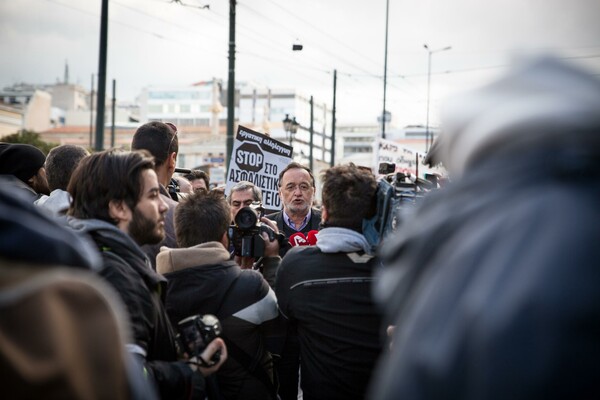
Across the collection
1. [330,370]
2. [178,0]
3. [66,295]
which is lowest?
[330,370]

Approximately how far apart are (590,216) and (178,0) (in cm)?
1712

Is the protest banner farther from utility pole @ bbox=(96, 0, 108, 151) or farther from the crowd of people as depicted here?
the crowd of people

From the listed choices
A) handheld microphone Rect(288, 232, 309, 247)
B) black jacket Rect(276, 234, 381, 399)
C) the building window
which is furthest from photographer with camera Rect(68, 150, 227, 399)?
the building window

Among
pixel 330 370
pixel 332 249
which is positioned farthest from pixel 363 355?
pixel 332 249

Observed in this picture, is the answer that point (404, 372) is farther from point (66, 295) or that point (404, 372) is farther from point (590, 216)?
point (66, 295)

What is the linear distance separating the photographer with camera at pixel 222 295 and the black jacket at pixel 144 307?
63 cm

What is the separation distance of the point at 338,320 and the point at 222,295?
60cm

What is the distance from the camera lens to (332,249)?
3482mm

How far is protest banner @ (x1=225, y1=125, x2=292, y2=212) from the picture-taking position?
28.9ft

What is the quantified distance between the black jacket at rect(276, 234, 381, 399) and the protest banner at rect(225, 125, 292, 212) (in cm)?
513

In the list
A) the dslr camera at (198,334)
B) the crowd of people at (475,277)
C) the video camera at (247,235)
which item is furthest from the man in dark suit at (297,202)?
the crowd of people at (475,277)

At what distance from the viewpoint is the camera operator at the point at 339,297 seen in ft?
11.3

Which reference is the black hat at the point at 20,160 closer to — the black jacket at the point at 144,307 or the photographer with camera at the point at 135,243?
the photographer with camera at the point at 135,243

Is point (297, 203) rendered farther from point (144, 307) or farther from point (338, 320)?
point (144, 307)
